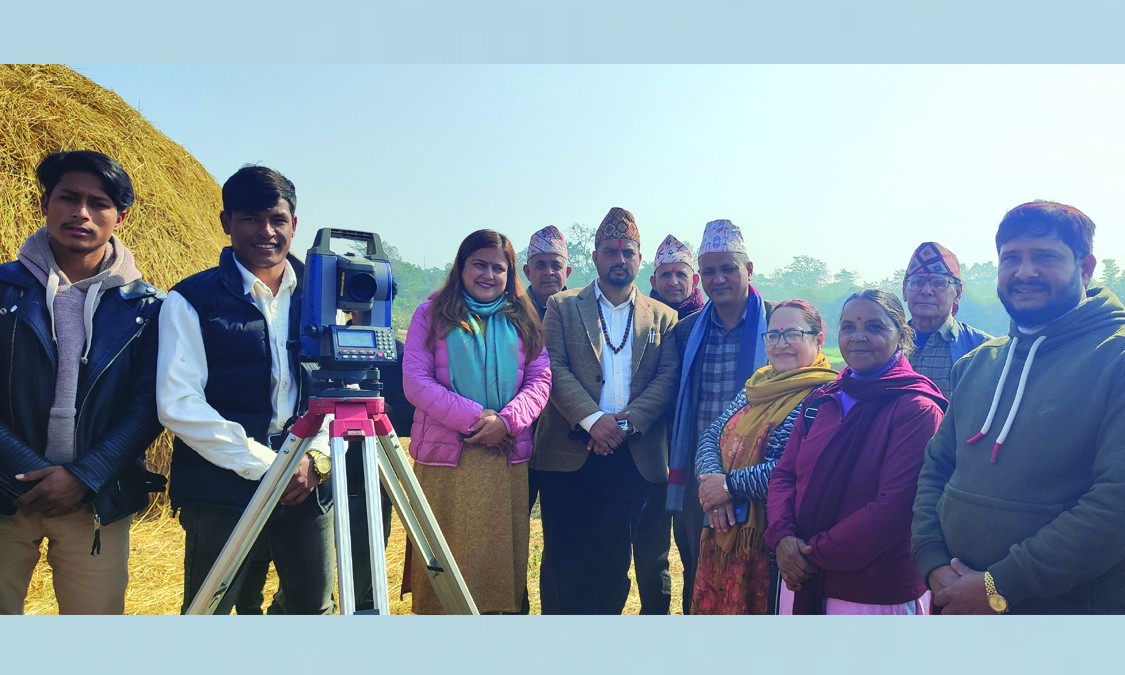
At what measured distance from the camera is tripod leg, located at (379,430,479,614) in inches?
99.3

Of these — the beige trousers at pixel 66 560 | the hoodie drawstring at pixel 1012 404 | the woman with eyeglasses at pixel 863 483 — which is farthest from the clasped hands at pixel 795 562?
the beige trousers at pixel 66 560

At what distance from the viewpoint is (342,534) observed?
2262mm

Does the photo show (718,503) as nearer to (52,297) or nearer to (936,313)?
(936,313)

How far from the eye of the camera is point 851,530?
2.88 m

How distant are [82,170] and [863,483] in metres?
2.97

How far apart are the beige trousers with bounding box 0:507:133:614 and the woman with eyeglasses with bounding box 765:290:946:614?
93.5 inches

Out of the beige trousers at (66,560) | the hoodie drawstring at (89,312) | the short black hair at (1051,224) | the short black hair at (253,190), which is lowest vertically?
the beige trousers at (66,560)

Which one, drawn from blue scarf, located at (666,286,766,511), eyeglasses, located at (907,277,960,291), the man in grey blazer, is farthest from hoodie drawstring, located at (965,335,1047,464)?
the man in grey blazer

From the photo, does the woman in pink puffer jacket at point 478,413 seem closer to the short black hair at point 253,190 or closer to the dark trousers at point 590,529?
the dark trousers at point 590,529

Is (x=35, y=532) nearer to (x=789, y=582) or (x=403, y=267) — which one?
(x=403, y=267)

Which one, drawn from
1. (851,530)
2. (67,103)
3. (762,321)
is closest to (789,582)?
(851,530)

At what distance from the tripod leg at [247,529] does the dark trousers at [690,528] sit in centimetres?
170

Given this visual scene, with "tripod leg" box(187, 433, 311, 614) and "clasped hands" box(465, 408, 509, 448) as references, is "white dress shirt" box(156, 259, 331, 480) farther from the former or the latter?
"clasped hands" box(465, 408, 509, 448)

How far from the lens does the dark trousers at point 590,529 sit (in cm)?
360
